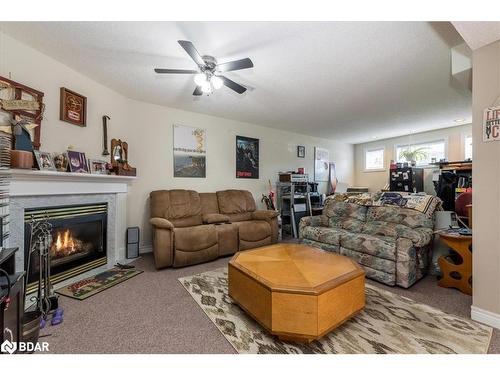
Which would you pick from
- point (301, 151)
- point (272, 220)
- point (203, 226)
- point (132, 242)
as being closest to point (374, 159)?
point (301, 151)

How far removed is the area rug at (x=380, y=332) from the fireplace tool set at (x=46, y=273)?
112cm

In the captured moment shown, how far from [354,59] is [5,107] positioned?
315 centimetres

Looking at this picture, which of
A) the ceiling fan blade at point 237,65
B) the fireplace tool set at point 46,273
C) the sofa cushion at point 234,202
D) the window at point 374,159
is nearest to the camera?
the fireplace tool set at point 46,273

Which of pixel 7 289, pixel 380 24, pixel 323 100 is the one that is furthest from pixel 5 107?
pixel 323 100

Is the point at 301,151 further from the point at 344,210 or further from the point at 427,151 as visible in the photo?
the point at 427,151

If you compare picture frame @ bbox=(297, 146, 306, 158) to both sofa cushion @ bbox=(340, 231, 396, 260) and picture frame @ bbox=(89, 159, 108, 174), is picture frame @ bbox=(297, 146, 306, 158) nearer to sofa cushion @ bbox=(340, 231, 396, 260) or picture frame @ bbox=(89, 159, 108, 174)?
sofa cushion @ bbox=(340, 231, 396, 260)

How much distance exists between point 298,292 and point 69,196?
249 centimetres

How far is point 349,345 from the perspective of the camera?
1.40 metres

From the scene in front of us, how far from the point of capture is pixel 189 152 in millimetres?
3816

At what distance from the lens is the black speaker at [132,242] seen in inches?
122

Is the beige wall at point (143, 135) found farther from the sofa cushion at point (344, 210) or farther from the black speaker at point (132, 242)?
the sofa cushion at point (344, 210)

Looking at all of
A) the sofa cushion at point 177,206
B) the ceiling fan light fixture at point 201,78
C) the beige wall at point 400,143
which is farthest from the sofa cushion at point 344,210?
the beige wall at point 400,143

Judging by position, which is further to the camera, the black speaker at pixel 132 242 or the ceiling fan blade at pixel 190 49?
the black speaker at pixel 132 242
